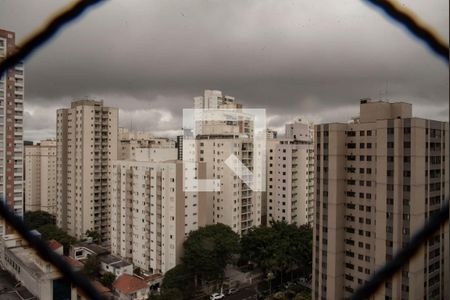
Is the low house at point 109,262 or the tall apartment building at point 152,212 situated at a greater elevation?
the tall apartment building at point 152,212

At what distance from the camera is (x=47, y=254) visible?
39cm

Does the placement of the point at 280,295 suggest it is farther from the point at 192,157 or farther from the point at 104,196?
the point at 104,196

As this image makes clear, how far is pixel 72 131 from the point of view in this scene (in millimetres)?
9844

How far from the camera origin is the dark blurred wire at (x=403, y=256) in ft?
1.06

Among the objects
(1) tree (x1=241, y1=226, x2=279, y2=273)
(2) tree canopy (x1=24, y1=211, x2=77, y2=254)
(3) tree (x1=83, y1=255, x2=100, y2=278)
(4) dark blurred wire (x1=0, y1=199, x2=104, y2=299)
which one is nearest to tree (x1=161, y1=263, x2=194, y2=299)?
(1) tree (x1=241, y1=226, x2=279, y2=273)

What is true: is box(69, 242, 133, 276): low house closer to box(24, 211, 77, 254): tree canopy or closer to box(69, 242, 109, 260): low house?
box(69, 242, 109, 260): low house

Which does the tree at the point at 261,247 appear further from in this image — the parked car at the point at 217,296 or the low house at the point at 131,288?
the low house at the point at 131,288

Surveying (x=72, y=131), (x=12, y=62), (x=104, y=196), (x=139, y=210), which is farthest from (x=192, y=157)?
(x=12, y=62)

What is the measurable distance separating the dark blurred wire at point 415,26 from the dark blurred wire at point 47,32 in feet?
1.26

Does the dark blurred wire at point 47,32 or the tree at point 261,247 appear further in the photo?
the tree at point 261,247

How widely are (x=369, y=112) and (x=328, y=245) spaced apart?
2.41m

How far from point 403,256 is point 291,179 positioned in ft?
29.7

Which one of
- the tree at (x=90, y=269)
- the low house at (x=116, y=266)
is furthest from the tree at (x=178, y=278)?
the tree at (x=90, y=269)

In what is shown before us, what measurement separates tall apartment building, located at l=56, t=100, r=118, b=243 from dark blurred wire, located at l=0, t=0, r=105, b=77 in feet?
31.5
